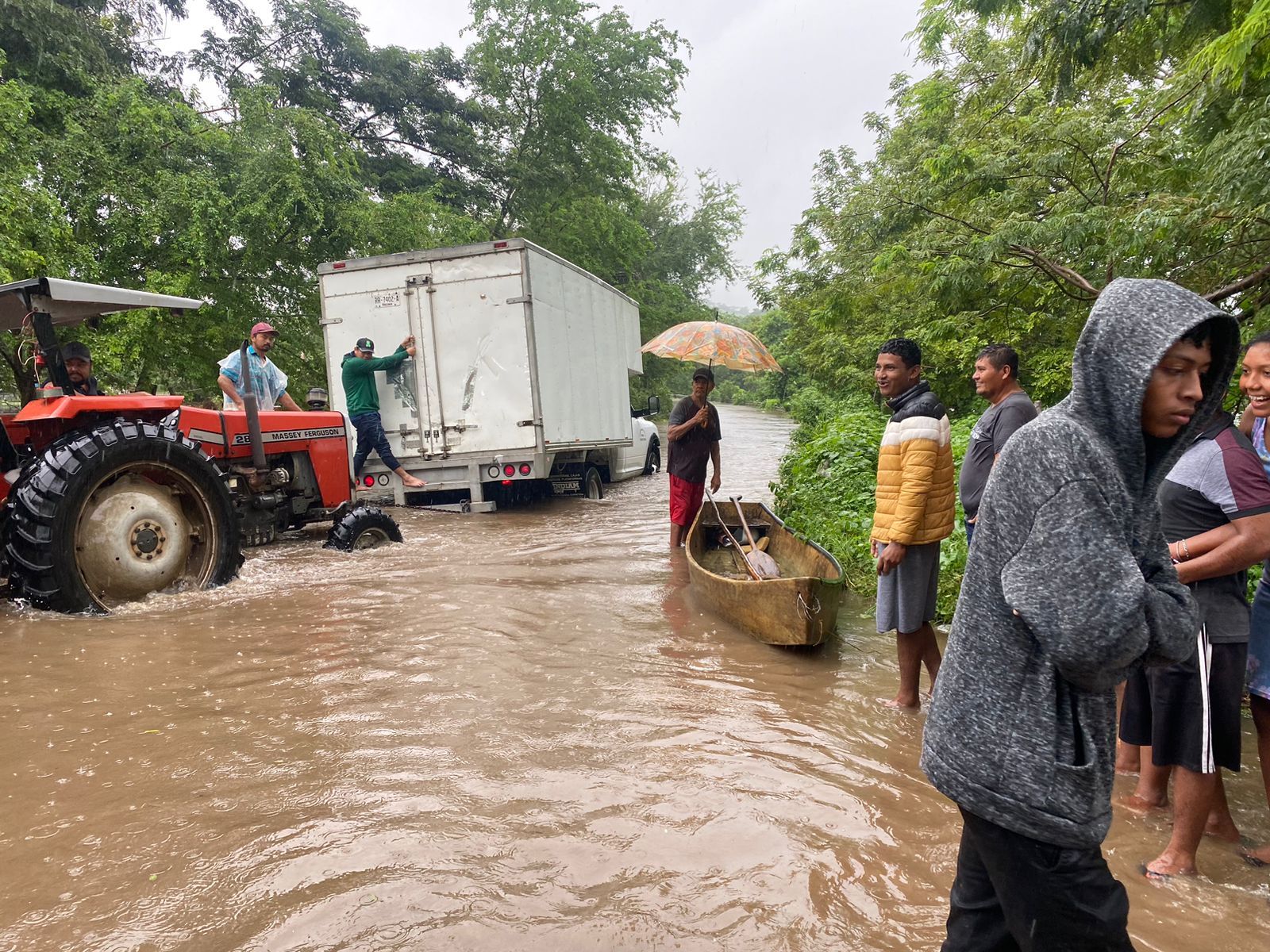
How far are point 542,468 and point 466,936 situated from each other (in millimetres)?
8210

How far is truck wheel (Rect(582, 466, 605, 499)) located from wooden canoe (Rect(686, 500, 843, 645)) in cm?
517

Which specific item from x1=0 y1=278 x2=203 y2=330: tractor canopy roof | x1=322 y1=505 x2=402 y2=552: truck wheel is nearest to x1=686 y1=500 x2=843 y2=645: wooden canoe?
x1=322 y1=505 x2=402 y2=552: truck wheel

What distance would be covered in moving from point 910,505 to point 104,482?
17.4ft

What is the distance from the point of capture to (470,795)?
10.6 ft

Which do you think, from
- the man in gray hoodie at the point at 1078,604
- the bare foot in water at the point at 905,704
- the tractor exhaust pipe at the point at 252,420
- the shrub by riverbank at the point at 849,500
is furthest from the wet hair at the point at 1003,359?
the tractor exhaust pipe at the point at 252,420

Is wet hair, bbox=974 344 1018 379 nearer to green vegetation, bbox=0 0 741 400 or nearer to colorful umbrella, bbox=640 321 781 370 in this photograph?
colorful umbrella, bbox=640 321 781 370

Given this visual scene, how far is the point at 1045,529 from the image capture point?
1.49m

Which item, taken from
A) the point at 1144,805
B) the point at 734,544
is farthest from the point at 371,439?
the point at 1144,805

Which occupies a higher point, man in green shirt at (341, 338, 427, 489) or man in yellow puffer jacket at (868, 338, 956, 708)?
man in green shirt at (341, 338, 427, 489)

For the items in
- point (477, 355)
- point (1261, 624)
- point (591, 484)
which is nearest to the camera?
point (1261, 624)

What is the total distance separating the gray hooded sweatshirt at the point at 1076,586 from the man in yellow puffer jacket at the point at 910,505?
251 centimetres

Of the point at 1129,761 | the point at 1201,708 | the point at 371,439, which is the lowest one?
the point at 1129,761

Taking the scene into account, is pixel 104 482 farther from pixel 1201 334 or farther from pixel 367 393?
pixel 1201 334

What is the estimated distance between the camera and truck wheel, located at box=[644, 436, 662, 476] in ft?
56.2
